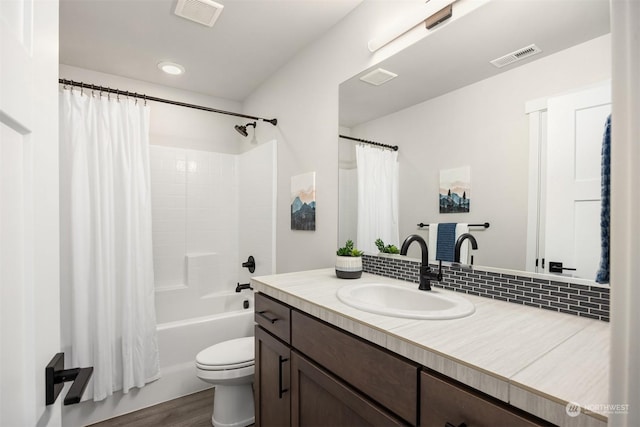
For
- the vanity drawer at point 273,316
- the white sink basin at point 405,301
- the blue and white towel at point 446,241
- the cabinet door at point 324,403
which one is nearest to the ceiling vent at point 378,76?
the blue and white towel at point 446,241

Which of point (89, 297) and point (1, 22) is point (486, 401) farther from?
point (89, 297)

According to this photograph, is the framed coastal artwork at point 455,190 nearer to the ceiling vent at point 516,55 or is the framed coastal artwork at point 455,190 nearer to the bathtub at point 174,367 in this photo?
the ceiling vent at point 516,55

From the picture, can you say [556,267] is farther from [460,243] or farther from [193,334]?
[193,334]

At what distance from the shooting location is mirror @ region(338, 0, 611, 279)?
98cm

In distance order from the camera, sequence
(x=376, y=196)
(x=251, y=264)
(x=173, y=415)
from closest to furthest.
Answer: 1. (x=376, y=196)
2. (x=173, y=415)
3. (x=251, y=264)

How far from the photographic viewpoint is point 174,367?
224cm

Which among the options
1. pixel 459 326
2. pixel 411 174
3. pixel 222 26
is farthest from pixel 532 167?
pixel 222 26

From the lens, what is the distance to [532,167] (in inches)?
41.6

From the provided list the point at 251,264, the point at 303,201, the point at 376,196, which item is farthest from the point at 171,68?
the point at 376,196

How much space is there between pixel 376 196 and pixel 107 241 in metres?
1.80

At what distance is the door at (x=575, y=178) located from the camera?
3.00 ft

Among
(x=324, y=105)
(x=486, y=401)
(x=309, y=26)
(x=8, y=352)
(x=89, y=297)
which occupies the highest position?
(x=309, y=26)

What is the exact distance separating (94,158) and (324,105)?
Result: 1.59m

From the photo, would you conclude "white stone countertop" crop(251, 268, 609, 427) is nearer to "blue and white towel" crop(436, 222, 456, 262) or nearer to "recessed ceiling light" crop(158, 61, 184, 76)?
"blue and white towel" crop(436, 222, 456, 262)
